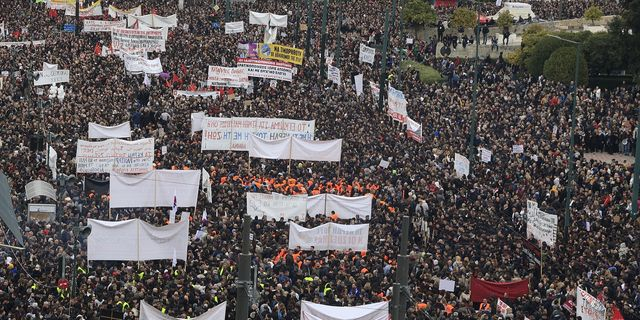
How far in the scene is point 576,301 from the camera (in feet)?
94.6

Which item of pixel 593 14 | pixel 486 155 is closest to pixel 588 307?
pixel 486 155

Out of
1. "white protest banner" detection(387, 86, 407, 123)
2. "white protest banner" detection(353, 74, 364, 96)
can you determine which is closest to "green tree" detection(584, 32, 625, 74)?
"white protest banner" detection(353, 74, 364, 96)

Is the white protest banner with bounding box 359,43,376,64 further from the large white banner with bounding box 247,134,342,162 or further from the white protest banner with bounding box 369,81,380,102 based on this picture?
the large white banner with bounding box 247,134,342,162

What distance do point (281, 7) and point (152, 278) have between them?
49.3 metres

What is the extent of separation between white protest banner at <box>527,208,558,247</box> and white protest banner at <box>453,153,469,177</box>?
6.62 metres

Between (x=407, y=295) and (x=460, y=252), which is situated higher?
(x=407, y=295)

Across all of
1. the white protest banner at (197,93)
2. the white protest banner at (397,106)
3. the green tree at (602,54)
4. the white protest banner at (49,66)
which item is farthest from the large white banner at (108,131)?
the green tree at (602,54)

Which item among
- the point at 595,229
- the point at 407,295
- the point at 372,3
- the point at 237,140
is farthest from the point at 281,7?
the point at 407,295

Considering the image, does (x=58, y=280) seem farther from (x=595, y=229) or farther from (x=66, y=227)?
(x=595, y=229)

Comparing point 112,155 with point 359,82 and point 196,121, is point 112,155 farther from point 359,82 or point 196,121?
point 359,82

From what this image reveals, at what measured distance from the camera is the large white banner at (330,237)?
32.1 meters

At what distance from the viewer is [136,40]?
2232 inches

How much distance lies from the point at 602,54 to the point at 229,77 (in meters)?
16.5

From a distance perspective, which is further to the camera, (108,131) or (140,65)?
(140,65)
